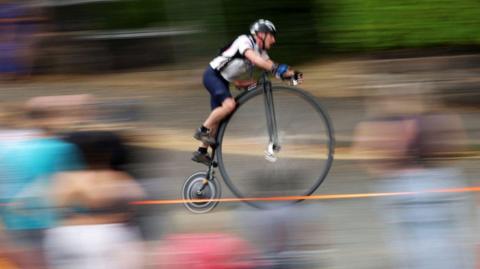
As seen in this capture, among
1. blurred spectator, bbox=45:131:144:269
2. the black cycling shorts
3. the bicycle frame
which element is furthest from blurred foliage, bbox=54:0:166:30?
blurred spectator, bbox=45:131:144:269

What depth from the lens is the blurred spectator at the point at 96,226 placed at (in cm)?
411

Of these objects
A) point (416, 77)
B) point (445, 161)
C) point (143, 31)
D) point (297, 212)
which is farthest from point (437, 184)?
point (143, 31)

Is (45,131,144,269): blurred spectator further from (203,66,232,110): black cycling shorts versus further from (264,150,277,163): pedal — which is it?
(264,150,277,163): pedal

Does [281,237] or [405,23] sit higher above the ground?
[405,23]

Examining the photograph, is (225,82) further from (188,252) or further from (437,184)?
(188,252)

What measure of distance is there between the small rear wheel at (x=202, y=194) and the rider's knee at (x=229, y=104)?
2.43 feet

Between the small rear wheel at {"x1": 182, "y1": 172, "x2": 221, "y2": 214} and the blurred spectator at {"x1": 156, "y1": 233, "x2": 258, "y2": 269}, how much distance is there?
349 cm

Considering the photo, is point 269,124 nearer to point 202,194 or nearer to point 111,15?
point 202,194

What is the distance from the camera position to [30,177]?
193 inches

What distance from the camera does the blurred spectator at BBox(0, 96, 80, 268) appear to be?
4.71 metres

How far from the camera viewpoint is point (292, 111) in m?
7.50

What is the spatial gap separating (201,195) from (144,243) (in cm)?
307

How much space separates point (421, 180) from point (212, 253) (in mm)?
1467

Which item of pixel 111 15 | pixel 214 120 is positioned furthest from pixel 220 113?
pixel 111 15
